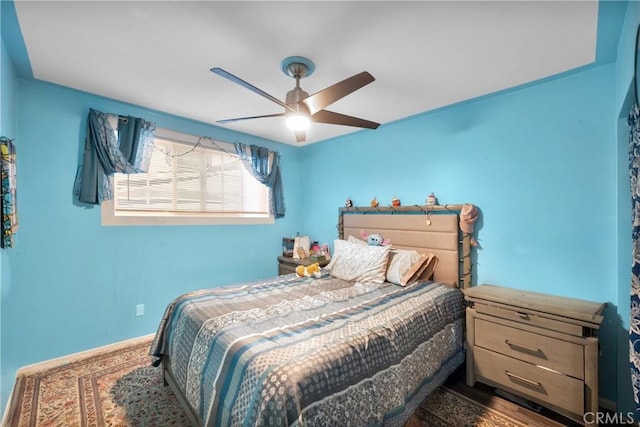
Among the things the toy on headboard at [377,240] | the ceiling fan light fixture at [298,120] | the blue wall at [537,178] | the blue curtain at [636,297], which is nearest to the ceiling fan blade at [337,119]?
the ceiling fan light fixture at [298,120]

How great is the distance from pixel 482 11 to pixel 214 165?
10.2 ft

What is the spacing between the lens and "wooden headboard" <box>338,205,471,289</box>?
2.71m

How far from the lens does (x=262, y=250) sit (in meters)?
3.97

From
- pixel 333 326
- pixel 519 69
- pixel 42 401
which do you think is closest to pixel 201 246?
pixel 42 401

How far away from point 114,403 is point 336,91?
8.60 ft

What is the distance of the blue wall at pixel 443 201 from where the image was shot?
201cm

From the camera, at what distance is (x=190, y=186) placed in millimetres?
3385

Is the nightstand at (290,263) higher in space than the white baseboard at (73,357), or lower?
higher

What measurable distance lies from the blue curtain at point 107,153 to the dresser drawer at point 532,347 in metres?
3.47

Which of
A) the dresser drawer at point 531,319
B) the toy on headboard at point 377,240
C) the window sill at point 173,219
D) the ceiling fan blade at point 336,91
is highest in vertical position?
the ceiling fan blade at point 336,91

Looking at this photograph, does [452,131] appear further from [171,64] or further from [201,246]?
[201,246]

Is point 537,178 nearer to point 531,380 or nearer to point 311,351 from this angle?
point 531,380

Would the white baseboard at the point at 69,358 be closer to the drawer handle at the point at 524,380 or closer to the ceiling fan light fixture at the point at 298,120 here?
the ceiling fan light fixture at the point at 298,120

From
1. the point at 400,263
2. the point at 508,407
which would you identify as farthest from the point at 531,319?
the point at 400,263
